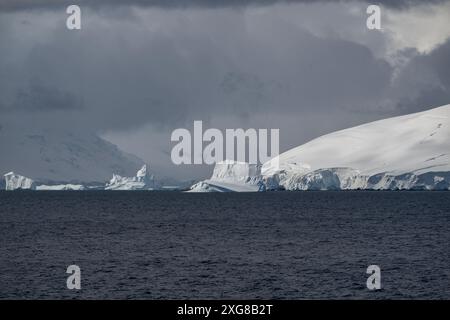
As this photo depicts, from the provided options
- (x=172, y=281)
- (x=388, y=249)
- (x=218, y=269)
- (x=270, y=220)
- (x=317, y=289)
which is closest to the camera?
(x=317, y=289)

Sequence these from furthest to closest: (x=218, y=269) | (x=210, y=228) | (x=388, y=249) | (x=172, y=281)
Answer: (x=210, y=228)
(x=388, y=249)
(x=218, y=269)
(x=172, y=281)
